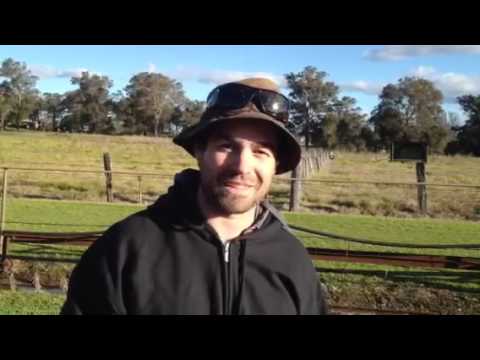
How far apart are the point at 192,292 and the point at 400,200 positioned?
36.0 feet

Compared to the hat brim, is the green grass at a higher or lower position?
lower

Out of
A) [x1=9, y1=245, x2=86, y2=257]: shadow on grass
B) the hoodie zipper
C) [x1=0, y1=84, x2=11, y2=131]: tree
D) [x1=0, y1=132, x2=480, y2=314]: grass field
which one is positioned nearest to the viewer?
the hoodie zipper

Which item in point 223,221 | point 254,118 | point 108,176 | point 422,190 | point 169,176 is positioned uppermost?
point 254,118

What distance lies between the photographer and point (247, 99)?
1442mm

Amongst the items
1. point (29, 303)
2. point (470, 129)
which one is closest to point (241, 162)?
point (29, 303)

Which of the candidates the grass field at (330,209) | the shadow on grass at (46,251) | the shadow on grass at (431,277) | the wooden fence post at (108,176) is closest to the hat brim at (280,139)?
the grass field at (330,209)

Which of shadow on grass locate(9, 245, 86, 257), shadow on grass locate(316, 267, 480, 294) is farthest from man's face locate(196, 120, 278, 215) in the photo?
shadow on grass locate(9, 245, 86, 257)

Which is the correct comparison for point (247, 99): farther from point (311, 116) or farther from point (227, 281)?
point (311, 116)

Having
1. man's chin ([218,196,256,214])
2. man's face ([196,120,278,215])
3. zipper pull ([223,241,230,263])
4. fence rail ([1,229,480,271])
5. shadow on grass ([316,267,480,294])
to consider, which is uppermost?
man's face ([196,120,278,215])

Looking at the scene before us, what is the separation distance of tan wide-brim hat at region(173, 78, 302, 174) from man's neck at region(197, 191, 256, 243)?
14cm

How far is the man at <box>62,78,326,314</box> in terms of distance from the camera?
1.35 meters

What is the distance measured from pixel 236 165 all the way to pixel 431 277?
16.8 feet

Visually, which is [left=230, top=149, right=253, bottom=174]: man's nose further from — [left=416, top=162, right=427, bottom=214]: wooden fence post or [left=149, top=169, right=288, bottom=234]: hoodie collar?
[left=416, top=162, right=427, bottom=214]: wooden fence post
